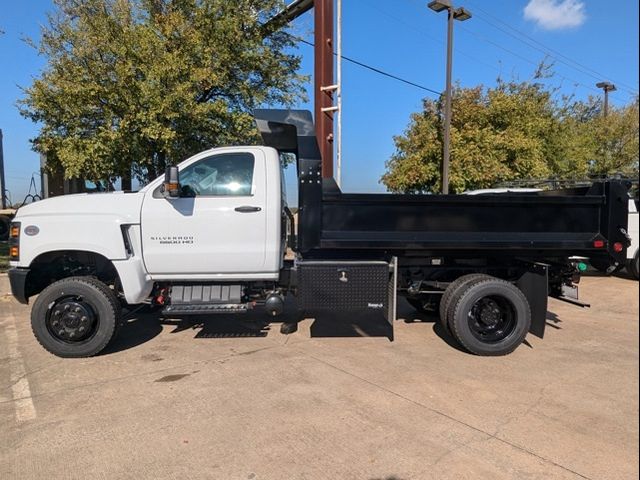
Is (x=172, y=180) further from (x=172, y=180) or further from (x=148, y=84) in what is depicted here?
(x=148, y=84)

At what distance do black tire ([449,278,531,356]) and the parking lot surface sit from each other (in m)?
0.18

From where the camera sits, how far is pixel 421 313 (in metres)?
7.52

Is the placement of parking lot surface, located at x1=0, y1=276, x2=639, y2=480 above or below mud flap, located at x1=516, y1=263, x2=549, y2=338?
below

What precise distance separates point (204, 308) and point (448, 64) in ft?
38.4

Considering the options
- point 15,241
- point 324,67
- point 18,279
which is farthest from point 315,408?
point 324,67

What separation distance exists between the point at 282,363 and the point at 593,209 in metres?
3.86

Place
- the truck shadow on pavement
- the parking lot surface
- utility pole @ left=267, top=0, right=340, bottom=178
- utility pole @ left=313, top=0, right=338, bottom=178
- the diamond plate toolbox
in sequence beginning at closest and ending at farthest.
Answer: the parking lot surface
the diamond plate toolbox
the truck shadow on pavement
utility pole @ left=267, top=0, right=340, bottom=178
utility pole @ left=313, top=0, right=338, bottom=178

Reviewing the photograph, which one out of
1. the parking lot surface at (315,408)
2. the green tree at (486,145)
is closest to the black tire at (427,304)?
the parking lot surface at (315,408)

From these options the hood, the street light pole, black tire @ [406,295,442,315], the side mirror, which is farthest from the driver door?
the street light pole

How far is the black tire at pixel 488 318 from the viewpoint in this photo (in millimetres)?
5465

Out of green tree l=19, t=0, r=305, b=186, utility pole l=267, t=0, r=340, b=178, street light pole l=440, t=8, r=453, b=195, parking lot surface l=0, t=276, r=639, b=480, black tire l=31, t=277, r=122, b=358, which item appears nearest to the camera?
parking lot surface l=0, t=276, r=639, b=480

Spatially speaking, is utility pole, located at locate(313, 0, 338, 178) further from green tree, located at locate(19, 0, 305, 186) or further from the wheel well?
Answer: the wheel well

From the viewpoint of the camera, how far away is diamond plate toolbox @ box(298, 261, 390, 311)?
543cm

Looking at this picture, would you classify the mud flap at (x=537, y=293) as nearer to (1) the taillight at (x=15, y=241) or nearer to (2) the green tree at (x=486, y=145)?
(1) the taillight at (x=15, y=241)
